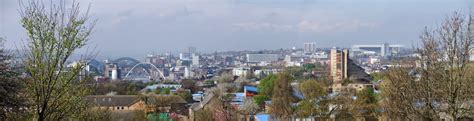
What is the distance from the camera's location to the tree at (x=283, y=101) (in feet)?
53.8

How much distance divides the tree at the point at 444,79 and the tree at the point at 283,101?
9609 millimetres

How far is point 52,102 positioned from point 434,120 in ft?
11.0

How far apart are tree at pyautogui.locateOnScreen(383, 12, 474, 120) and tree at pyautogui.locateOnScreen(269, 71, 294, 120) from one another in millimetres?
9609

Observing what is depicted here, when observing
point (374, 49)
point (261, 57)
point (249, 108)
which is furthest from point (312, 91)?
point (374, 49)

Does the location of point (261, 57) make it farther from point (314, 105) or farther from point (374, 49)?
point (314, 105)

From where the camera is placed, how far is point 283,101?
1909cm

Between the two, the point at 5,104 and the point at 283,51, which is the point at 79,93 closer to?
the point at 5,104

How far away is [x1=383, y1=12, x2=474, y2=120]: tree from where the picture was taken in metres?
4.98

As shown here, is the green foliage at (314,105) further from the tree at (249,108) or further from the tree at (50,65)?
the tree at (50,65)

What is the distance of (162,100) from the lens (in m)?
26.8

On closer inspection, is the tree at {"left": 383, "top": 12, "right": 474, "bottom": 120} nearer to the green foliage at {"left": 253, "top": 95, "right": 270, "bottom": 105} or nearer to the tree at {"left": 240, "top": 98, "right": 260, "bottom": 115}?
the tree at {"left": 240, "top": 98, "right": 260, "bottom": 115}

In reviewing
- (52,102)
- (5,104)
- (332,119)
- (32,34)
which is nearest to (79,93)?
(52,102)

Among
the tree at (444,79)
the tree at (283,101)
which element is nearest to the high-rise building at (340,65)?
the tree at (283,101)

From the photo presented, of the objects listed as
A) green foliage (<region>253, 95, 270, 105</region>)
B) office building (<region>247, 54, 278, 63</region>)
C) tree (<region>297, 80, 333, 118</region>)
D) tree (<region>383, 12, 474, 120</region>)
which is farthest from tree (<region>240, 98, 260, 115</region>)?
office building (<region>247, 54, 278, 63</region>)
